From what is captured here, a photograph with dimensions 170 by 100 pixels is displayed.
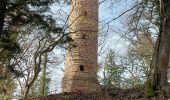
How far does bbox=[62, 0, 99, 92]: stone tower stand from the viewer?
21.5 m

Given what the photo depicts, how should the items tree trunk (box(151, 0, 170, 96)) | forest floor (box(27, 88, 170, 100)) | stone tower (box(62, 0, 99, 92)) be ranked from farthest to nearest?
stone tower (box(62, 0, 99, 92)), forest floor (box(27, 88, 170, 100)), tree trunk (box(151, 0, 170, 96))

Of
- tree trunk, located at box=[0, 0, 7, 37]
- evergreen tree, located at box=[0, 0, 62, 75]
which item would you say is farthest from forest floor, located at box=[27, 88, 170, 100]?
tree trunk, located at box=[0, 0, 7, 37]

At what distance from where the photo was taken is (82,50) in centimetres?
2180

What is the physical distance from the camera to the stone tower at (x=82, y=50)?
21.5 metres

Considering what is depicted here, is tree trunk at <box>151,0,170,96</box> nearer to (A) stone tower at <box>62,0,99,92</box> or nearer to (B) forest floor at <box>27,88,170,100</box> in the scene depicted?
(B) forest floor at <box>27,88,170,100</box>

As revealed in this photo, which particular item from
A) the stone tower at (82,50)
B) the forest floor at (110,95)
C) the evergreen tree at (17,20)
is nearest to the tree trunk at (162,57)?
the forest floor at (110,95)

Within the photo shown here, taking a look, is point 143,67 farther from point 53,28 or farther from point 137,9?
point 137,9

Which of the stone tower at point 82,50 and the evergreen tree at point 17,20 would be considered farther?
the stone tower at point 82,50

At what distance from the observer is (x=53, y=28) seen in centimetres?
1474

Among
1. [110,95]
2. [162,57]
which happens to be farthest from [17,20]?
[162,57]

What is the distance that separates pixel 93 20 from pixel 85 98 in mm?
9519

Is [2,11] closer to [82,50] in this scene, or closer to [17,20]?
[17,20]

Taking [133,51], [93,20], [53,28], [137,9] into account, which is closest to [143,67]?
[133,51]

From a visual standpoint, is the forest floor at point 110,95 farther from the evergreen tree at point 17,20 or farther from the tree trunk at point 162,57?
the evergreen tree at point 17,20
